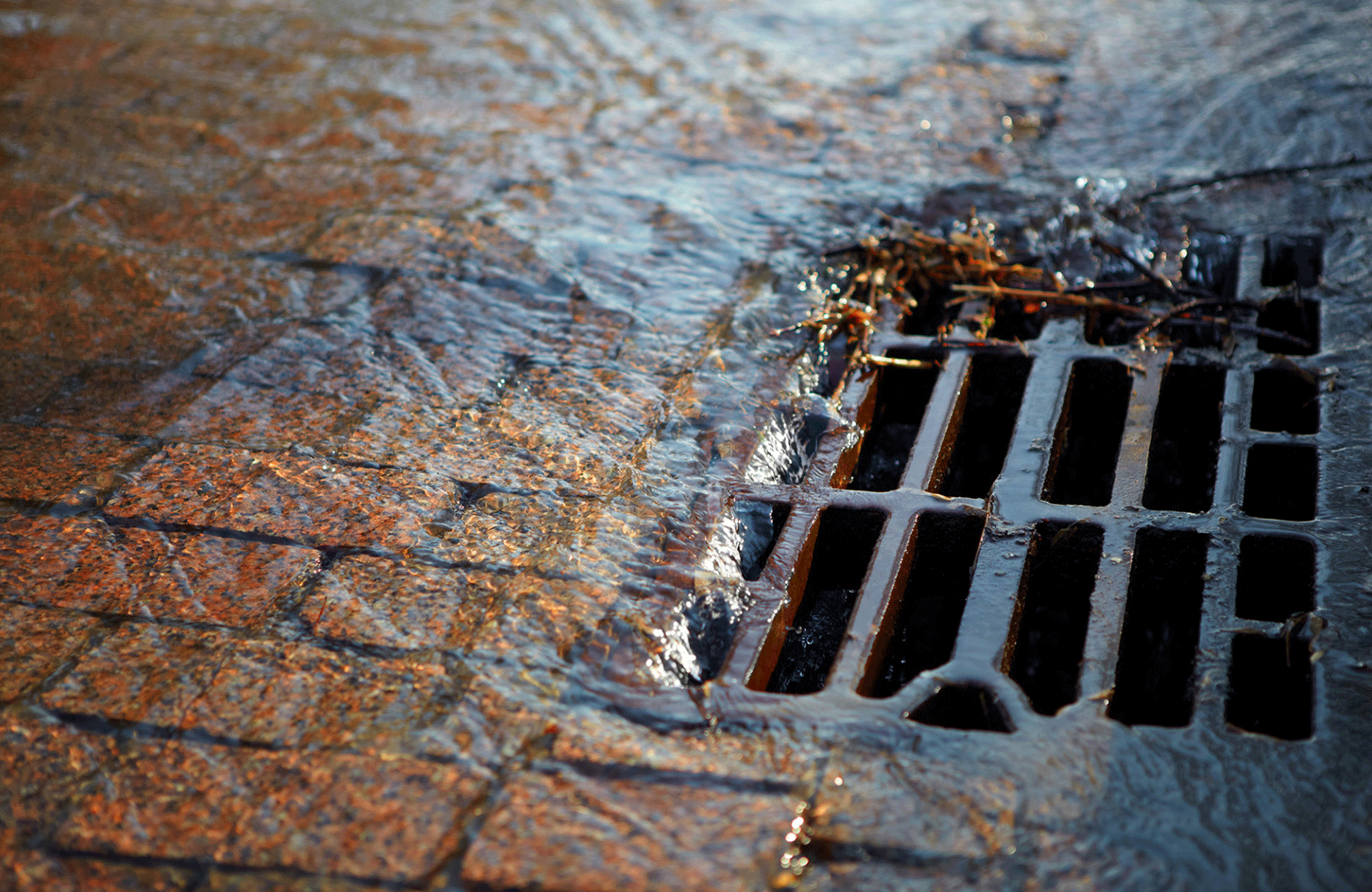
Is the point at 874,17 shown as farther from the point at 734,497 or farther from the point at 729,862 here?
the point at 729,862

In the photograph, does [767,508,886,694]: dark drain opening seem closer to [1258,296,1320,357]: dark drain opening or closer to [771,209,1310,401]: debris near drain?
[771,209,1310,401]: debris near drain

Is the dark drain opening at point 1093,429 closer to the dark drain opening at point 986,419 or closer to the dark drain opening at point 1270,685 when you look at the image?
the dark drain opening at point 986,419

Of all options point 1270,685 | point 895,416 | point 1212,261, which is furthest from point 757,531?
point 1212,261

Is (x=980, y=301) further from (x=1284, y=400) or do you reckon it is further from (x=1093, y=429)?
(x=1284, y=400)

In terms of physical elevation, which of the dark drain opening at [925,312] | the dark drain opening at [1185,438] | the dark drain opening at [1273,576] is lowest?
the dark drain opening at [1273,576]

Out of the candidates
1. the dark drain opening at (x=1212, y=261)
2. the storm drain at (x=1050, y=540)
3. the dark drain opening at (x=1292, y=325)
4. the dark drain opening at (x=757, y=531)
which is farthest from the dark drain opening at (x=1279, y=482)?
the dark drain opening at (x=757, y=531)

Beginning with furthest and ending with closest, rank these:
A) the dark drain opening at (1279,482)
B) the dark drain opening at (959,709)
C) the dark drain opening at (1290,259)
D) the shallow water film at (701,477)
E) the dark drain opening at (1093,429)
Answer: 1. the dark drain opening at (1290,259)
2. the dark drain opening at (1093,429)
3. the dark drain opening at (1279,482)
4. the dark drain opening at (959,709)
5. the shallow water film at (701,477)
